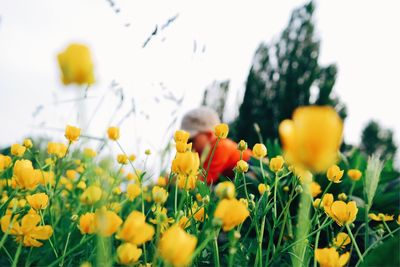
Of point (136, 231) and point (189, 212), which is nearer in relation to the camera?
point (136, 231)

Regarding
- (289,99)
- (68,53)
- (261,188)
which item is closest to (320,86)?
(289,99)

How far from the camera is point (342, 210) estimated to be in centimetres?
73

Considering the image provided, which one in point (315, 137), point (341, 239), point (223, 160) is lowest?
point (223, 160)

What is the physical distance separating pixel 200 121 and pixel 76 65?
2564 mm

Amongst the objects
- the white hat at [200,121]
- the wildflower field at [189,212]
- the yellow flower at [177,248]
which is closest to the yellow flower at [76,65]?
the wildflower field at [189,212]

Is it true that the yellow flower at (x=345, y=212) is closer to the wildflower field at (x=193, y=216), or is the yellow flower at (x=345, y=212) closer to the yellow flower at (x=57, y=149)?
the wildflower field at (x=193, y=216)

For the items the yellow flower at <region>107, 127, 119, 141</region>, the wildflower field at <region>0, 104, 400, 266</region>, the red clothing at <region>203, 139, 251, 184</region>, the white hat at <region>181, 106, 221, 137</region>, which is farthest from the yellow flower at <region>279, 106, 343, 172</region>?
the white hat at <region>181, 106, 221, 137</region>

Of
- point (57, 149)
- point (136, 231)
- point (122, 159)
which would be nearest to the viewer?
point (136, 231)

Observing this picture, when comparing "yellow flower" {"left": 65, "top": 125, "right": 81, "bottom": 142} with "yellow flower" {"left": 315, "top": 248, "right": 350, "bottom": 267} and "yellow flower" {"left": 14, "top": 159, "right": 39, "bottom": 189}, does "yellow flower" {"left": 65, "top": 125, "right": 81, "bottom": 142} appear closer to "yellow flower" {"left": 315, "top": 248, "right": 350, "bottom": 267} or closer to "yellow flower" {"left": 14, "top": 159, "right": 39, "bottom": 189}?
"yellow flower" {"left": 14, "top": 159, "right": 39, "bottom": 189}

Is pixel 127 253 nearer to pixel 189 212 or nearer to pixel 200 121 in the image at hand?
pixel 189 212

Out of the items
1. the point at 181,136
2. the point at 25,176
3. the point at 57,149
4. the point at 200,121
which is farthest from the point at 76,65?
the point at 200,121

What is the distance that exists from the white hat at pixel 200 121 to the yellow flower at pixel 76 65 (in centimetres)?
247

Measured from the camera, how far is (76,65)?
0.37 meters

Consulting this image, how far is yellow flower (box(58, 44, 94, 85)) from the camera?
36 cm
